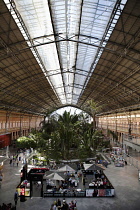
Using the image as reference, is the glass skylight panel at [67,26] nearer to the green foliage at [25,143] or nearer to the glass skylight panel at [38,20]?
the glass skylight panel at [38,20]

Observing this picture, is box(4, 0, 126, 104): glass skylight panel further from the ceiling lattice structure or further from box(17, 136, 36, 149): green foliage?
box(17, 136, 36, 149): green foliage

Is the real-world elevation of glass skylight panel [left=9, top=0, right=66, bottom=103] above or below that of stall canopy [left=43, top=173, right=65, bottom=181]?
above

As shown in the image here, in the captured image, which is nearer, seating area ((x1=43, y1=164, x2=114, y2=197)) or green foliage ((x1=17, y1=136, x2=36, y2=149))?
seating area ((x1=43, y1=164, x2=114, y2=197))

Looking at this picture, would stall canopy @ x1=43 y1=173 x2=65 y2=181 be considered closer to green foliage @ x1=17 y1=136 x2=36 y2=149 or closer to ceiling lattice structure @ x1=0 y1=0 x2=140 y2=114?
ceiling lattice structure @ x1=0 y1=0 x2=140 y2=114

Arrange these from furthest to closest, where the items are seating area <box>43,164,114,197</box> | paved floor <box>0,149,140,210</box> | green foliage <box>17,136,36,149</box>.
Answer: green foliage <box>17,136,36,149</box>
seating area <box>43,164,114,197</box>
paved floor <box>0,149,140,210</box>

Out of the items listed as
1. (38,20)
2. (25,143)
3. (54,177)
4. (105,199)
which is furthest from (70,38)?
(25,143)

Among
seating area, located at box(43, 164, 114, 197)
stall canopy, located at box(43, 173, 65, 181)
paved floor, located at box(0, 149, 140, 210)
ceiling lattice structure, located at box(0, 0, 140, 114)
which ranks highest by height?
Result: ceiling lattice structure, located at box(0, 0, 140, 114)

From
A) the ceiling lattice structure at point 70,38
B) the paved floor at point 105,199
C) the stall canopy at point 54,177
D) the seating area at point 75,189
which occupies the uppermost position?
the ceiling lattice structure at point 70,38

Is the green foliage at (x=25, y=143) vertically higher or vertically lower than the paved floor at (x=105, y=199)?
higher

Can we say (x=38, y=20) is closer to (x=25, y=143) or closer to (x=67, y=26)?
(x=67, y=26)

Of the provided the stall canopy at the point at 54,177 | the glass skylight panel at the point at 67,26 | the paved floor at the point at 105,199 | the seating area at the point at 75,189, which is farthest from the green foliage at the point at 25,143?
the stall canopy at the point at 54,177

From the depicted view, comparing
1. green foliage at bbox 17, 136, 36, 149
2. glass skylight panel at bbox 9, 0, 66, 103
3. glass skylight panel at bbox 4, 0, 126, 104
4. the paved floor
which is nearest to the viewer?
the paved floor

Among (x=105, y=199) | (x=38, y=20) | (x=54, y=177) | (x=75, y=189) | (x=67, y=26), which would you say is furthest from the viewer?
(x=67, y=26)

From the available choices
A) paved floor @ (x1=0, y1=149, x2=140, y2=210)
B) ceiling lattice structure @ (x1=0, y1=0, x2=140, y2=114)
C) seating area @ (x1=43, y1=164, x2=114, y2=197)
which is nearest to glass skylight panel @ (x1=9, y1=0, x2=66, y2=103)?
ceiling lattice structure @ (x1=0, y1=0, x2=140, y2=114)
